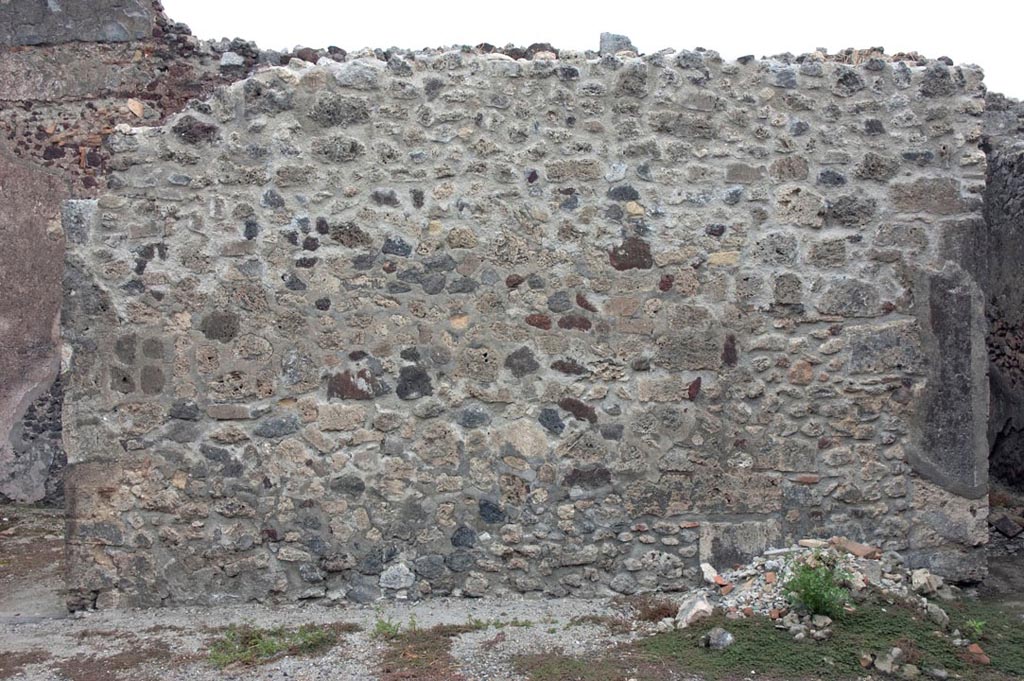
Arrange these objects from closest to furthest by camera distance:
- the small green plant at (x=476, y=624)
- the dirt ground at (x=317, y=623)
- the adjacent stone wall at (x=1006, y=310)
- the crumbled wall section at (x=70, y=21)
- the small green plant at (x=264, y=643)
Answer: the dirt ground at (x=317, y=623)
the small green plant at (x=264, y=643)
the small green plant at (x=476, y=624)
the adjacent stone wall at (x=1006, y=310)
the crumbled wall section at (x=70, y=21)

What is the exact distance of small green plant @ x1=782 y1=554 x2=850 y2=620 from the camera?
421 centimetres

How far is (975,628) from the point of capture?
14.0 ft

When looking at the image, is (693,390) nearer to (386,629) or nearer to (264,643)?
(386,629)

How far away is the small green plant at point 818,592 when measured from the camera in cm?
421

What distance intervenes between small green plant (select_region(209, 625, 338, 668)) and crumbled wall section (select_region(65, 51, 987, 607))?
18.0 inches

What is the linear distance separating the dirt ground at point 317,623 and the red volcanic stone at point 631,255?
1818 mm

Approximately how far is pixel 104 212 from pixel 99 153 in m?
4.47

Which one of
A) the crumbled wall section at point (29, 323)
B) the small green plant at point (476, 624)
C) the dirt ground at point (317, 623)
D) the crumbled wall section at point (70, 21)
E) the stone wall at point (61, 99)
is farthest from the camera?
the crumbled wall section at point (70, 21)

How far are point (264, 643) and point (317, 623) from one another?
39 cm

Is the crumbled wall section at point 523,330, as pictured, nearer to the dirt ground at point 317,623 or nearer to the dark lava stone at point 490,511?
the dark lava stone at point 490,511

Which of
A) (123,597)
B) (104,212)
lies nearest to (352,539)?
(123,597)

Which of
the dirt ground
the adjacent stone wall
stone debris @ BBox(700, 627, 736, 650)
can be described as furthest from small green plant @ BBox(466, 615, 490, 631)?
the adjacent stone wall

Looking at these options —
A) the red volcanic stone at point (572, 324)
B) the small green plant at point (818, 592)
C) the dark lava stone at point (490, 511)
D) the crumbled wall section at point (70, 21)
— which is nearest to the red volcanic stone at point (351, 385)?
the dark lava stone at point (490, 511)

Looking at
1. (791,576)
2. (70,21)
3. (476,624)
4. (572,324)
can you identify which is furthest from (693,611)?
(70,21)
